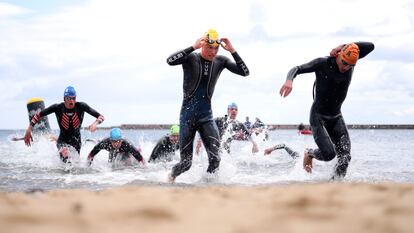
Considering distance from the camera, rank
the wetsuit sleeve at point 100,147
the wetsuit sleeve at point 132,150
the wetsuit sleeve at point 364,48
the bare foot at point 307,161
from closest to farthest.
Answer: the wetsuit sleeve at point 364,48 < the bare foot at point 307,161 < the wetsuit sleeve at point 100,147 < the wetsuit sleeve at point 132,150

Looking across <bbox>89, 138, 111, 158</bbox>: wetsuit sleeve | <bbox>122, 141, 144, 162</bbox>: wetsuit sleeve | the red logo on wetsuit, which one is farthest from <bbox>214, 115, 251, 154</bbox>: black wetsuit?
the red logo on wetsuit

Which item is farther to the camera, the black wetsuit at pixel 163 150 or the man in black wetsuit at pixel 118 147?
the black wetsuit at pixel 163 150

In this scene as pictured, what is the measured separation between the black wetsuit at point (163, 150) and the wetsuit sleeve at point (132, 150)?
0.80 m

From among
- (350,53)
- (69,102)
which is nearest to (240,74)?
(350,53)

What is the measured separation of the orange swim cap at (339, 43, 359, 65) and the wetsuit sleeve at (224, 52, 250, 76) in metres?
1.46

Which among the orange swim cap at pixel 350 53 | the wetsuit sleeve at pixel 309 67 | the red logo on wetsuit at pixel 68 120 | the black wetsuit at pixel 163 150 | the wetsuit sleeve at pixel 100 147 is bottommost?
the black wetsuit at pixel 163 150

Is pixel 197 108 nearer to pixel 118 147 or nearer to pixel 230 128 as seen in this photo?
pixel 118 147

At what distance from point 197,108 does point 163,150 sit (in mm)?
5970

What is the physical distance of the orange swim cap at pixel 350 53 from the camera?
767cm

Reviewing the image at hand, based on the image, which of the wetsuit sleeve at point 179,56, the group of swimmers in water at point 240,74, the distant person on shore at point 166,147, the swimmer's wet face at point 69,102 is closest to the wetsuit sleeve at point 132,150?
the distant person on shore at point 166,147

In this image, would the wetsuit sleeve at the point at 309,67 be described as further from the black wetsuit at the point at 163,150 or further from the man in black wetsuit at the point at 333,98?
the black wetsuit at the point at 163,150

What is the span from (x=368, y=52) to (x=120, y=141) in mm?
6502

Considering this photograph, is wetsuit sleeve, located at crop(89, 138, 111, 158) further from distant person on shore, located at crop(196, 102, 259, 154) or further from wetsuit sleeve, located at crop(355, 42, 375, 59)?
wetsuit sleeve, located at crop(355, 42, 375, 59)

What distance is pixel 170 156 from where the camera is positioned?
13586 mm
